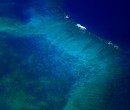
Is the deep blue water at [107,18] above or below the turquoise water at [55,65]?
above

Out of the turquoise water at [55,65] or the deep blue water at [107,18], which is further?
the deep blue water at [107,18]

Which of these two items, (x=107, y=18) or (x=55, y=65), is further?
(x=107, y=18)

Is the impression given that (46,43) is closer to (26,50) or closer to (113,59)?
(26,50)

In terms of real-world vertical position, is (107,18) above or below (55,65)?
above

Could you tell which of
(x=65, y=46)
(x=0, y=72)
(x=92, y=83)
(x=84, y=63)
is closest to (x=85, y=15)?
(x=65, y=46)

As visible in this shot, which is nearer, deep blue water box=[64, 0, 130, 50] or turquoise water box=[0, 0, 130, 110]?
turquoise water box=[0, 0, 130, 110]
